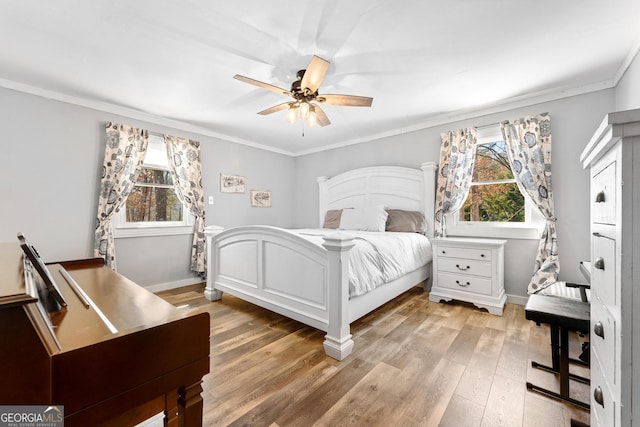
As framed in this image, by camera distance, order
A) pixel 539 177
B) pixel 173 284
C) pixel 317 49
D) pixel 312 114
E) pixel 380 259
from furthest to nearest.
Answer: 1. pixel 173 284
2. pixel 539 177
3. pixel 312 114
4. pixel 380 259
5. pixel 317 49

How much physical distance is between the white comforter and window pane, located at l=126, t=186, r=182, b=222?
2.34 m

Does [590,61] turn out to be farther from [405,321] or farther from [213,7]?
[213,7]

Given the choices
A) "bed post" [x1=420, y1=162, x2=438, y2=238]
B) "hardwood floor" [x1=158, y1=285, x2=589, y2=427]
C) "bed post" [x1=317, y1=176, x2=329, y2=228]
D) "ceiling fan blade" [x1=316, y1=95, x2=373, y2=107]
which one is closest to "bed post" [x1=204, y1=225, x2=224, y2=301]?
"hardwood floor" [x1=158, y1=285, x2=589, y2=427]

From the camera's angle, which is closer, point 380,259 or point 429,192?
point 380,259

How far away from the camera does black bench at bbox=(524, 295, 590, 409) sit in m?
1.43

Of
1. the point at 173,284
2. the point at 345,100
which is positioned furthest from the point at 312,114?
the point at 173,284

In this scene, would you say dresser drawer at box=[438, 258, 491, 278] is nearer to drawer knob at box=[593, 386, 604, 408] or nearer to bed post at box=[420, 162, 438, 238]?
bed post at box=[420, 162, 438, 238]

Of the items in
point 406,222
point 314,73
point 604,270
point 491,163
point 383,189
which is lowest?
point 604,270

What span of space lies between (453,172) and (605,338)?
8.93 feet

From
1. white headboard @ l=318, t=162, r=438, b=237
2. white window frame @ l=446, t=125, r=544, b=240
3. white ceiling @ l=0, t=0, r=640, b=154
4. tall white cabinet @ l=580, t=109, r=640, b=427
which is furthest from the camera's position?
white headboard @ l=318, t=162, r=438, b=237

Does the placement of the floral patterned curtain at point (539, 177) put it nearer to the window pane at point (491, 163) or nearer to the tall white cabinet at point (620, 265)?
the window pane at point (491, 163)

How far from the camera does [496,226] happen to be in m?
3.16

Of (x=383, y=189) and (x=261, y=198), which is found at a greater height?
(x=383, y=189)

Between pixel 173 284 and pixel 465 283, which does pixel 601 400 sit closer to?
pixel 465 283
